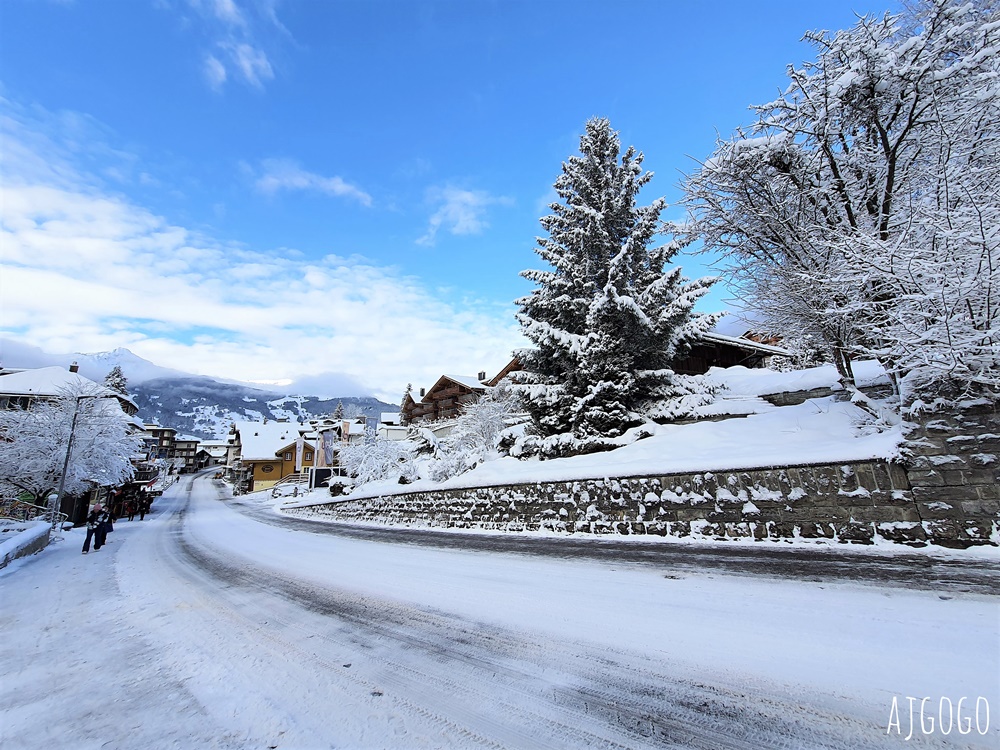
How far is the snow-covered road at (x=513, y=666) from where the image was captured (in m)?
2.22

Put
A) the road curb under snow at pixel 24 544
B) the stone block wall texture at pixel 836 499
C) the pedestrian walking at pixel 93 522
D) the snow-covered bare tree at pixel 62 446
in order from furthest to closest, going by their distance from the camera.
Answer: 1. the snow-covered bare tree at pixel 62 446
2. the pedestrian walking at pixel 93 522
3. the road curb under snow at pixel 24 544
4. the stone block wall texture at pixel 836 499

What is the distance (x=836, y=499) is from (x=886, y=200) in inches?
221

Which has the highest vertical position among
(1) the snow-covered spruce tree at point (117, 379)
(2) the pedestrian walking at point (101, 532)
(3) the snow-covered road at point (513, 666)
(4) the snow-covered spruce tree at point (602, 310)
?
(1) the snow-covered spruce tree at point (117, 379)

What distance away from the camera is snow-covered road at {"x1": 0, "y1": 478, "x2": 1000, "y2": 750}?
2219mm

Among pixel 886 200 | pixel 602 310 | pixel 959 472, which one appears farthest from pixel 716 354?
pixel 959 472

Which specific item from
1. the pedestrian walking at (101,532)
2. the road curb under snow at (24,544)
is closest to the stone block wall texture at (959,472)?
the road curb under snow at (24,544)

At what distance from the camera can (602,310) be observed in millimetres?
11914

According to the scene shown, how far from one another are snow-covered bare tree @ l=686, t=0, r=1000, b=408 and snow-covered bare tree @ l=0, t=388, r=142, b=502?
3456cm

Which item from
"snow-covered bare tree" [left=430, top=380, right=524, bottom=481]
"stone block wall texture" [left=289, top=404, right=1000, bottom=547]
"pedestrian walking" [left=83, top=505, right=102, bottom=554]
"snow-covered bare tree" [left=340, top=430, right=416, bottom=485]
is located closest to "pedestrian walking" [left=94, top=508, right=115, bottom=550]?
"pedestrian walking" [left=83, top=505, right=102, bottom=554]

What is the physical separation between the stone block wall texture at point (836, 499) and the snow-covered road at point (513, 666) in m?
2.49

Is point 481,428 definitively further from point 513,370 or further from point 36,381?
point 36,381

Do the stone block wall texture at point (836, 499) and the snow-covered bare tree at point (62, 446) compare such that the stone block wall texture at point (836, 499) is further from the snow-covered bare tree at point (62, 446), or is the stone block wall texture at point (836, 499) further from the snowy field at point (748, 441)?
the snow-covered bare tree at point (62, 446)

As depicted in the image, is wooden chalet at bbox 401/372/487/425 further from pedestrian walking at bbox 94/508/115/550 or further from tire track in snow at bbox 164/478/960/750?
tire track in snow at bbox 164/478/960/750

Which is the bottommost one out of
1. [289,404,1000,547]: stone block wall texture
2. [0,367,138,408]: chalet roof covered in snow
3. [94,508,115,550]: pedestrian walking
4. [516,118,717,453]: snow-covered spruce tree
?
[94,508,115,550]: pedestrian walking
